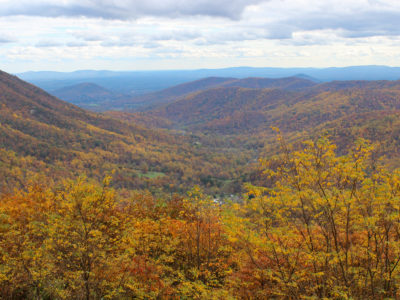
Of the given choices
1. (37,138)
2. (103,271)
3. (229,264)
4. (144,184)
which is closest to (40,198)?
(103,271)

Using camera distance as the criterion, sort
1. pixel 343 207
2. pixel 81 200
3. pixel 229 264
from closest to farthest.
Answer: pixel 343 207, pixel 81 200, pixel 229 264

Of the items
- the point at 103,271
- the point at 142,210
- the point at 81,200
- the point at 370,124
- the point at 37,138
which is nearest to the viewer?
the point at 81,200

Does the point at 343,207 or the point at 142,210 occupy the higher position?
the point at 343,207

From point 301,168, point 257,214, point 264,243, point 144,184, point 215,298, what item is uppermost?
point 301,168

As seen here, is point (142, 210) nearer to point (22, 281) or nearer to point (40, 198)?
point (40, 198)

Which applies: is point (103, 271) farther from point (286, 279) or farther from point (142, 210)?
point (142, 210)

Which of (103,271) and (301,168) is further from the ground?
(301,168)

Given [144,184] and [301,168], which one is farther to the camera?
[144,184]

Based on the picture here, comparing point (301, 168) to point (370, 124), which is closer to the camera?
→ point (301, 168)

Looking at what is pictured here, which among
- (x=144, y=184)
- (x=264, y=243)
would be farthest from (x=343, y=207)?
(x=144, y=184)
